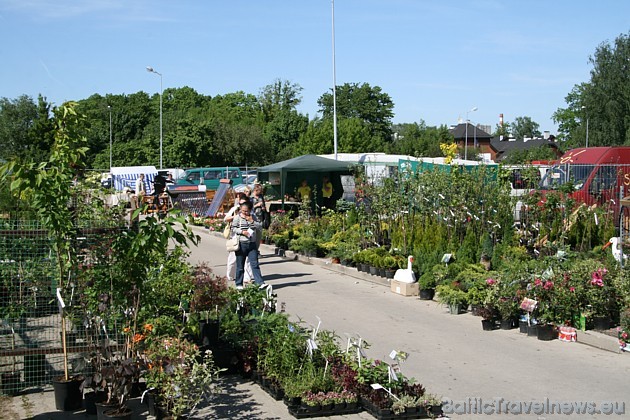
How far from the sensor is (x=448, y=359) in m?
9.30

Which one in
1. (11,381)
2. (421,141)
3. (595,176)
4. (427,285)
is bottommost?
(11,381)

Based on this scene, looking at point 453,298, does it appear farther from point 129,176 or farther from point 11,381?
point 129,176

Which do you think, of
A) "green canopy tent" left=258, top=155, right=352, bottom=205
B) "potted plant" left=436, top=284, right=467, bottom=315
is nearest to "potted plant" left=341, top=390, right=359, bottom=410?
"potted plant" left=436, top=284, right=467, bottom=315

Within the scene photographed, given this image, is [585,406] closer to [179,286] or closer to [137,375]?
[137,375]

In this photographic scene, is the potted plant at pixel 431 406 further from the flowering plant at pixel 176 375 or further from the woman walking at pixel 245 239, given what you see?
the woman walking at pixel 245 239

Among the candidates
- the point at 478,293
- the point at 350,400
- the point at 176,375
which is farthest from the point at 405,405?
the point at 478,293

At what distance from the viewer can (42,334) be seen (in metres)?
8.44

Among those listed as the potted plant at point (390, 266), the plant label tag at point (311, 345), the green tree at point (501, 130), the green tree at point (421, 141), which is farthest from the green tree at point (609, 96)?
the green tree at point (501, 130)

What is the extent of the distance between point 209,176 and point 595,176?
28.4 m

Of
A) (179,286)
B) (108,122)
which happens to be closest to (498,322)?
(179,286)

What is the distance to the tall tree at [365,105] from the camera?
9494 centimetres

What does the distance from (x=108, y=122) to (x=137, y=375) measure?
85673mm

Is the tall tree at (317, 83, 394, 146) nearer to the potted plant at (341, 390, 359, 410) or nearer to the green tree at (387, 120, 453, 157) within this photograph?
the green tree at (387, 120, 453, 157)

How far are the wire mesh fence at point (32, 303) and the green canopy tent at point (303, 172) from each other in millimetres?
16515
